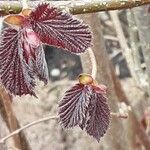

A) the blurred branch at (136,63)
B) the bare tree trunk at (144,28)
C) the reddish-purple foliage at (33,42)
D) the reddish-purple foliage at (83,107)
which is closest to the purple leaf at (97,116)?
the reddish-purple foliage at (83,107)

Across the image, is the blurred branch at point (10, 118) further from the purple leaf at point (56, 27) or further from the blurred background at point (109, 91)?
the purple leaf at point (56, 27)

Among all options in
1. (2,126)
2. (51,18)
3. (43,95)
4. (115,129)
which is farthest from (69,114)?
(43,95)

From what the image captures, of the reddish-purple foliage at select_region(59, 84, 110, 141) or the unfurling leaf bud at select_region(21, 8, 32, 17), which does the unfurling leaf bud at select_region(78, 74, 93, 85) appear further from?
the unfurling leaf bud at select_region(21, 8, 32, 17)

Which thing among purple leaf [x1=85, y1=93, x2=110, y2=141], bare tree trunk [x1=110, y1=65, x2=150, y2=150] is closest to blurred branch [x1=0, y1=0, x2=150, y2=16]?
purple leaf [x1=85, y1=93, x2=110, y2=141]

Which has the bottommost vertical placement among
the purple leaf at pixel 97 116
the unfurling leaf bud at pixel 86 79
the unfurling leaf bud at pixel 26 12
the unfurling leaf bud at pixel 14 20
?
the purple leaf at pixel 97 116

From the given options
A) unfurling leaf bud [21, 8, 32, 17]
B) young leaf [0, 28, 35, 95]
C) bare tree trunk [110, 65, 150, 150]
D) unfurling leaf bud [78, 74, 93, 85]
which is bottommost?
bare tree trunk [110, 65, 150, 150]
